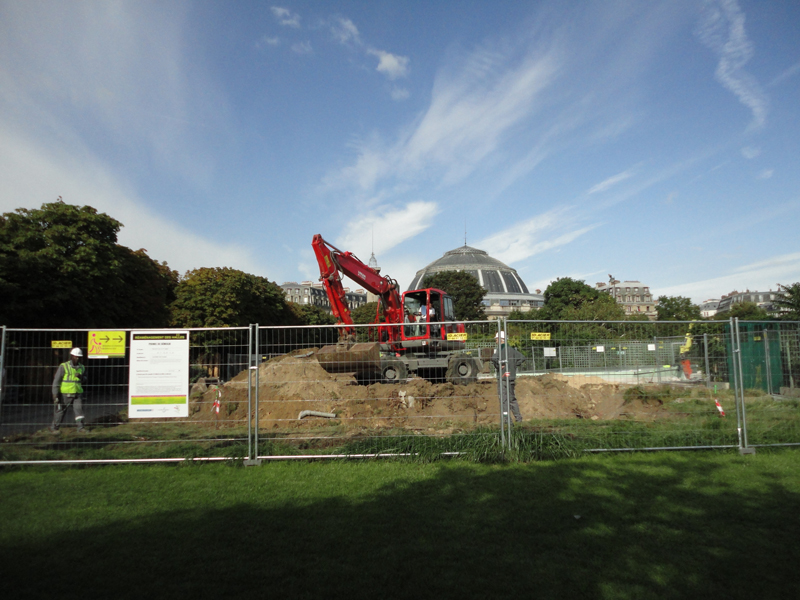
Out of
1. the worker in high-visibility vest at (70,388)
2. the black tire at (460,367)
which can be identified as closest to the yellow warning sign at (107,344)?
the worker in high-visibility vest at (70,388)

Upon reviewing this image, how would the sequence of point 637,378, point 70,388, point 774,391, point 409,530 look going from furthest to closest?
1. point 774,391
2. point 637,378
3. point 70,388
4. point 409,530

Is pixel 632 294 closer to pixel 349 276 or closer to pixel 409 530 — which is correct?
pixel 349 276

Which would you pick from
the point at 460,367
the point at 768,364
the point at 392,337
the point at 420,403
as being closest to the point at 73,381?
the point at 420,403

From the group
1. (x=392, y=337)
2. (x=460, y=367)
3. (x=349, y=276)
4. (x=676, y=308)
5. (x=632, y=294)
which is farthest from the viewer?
(x=632, y=294)

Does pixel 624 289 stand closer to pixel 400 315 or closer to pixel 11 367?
pixel 400 315

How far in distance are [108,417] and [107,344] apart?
4.78 feet

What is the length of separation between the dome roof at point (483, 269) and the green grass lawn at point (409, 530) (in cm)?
12555

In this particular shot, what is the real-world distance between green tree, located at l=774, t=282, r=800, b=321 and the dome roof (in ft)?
344

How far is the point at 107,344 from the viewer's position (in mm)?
8258

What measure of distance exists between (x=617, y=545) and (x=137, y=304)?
30.2 m

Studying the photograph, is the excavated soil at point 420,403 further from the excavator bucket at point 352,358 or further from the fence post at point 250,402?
the fence post at point 250,402

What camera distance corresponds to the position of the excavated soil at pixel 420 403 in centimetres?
992

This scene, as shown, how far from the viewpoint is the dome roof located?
13550 cm

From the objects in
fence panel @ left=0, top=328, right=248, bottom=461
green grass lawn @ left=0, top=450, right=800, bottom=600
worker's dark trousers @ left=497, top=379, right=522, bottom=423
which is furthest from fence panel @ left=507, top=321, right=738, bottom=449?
fence panel @ left=0, top=328, right=248, bottom=461
